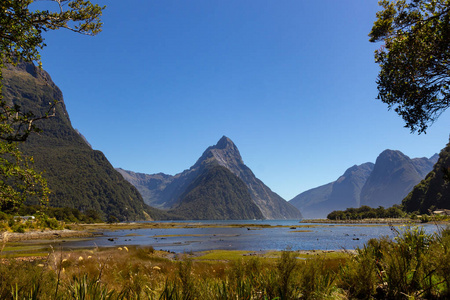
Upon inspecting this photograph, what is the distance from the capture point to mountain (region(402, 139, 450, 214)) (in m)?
137

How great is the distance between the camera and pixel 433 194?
146 m

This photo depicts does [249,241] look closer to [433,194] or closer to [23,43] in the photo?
[23,43]

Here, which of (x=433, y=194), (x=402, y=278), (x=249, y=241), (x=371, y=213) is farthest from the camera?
(x=371, y=213)

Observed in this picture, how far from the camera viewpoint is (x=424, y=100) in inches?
502

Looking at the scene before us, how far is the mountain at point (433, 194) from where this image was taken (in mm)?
136625

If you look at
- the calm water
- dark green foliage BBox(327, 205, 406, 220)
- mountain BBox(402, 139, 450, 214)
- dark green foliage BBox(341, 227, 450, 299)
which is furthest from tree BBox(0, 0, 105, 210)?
dark green foliage BBox(327, 205, 406, 220)

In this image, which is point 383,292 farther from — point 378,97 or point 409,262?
point 378,97

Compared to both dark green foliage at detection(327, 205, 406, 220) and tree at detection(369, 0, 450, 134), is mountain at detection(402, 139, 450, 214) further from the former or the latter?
tree at detection(369, 0, 450, 134)

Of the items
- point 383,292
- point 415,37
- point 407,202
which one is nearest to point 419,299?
point 383,292

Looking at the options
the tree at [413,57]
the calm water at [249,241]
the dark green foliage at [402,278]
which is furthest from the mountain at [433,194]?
the dark green foliage at [402,278]

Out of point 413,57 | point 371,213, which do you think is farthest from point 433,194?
point 413,57

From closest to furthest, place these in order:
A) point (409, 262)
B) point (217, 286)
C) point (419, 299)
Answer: point (217, 286) < point (419, 299) < point (409, 262)

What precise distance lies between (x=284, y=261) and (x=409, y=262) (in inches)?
126

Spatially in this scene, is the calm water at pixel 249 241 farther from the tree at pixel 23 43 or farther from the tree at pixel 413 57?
the tree at pixel 23 43
